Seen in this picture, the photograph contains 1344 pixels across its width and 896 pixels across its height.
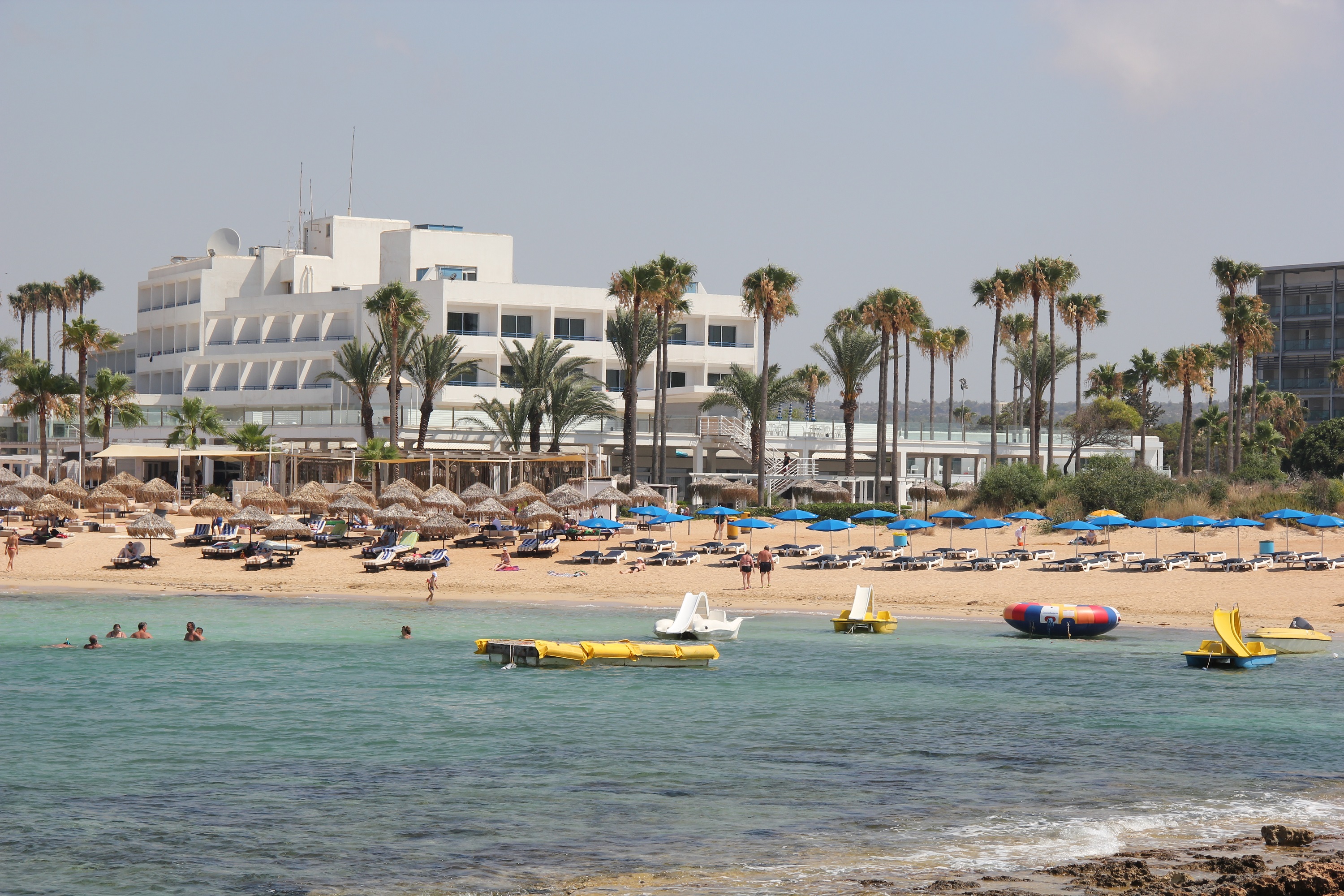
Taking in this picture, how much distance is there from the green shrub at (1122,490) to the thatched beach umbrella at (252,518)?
31.0 m

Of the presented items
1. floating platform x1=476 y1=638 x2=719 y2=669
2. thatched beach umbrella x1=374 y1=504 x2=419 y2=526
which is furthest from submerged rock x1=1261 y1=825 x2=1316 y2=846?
thatched beach umbrella x1=374 y1=504 x2=419 y2=526

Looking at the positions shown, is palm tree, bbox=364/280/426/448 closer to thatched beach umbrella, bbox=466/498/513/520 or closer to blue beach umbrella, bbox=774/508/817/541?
thatched beach umbrella, bbox=466/498/513/520

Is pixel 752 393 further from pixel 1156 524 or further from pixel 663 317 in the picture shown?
pixel 1156 524

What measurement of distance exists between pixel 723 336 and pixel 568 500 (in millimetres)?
38416

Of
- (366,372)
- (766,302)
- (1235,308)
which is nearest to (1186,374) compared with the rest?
(1235,308)

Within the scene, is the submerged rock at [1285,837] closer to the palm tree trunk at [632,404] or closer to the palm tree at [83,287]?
the palm tree trunk at [632,404]

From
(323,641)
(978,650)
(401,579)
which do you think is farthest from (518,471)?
(978,650)

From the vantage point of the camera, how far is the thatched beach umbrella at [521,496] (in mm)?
50219

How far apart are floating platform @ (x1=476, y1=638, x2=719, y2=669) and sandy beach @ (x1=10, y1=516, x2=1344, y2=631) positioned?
9.23 metres

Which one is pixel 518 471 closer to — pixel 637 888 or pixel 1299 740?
pixel 1299 740

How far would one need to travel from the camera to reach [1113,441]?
76.6m

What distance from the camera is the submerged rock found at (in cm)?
1373

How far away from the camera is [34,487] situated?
53594 mm

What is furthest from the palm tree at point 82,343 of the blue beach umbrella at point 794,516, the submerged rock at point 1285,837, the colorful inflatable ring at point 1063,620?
the submerged rock at point 1285,837
